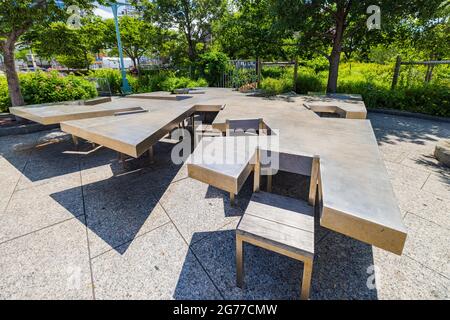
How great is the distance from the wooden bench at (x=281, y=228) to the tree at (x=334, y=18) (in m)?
6.60

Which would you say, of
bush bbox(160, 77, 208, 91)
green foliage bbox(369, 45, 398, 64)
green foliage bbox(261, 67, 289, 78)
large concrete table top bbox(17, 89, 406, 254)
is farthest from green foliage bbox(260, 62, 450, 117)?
large concrete table top bbox(17, 89, 406, 254)

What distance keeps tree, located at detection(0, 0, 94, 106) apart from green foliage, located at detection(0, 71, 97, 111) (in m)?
0.66

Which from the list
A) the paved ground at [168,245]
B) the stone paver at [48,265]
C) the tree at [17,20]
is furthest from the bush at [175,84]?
the stone paver at [48,265]

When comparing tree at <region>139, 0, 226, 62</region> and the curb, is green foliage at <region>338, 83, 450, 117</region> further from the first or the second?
tree at <region>139, 0, 226, 62</region>

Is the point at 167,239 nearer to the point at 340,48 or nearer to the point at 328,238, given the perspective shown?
the point at 328,238

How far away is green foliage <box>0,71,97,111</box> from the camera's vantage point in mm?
6516

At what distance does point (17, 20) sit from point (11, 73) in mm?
1445

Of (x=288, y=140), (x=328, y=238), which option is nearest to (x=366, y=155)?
(x=288, y=140)

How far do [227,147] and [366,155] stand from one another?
1306mm

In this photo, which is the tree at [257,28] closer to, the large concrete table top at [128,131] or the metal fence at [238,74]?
the metal fence at [238,74]

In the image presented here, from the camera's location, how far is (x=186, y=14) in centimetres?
1377

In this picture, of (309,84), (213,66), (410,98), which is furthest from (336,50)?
(213,66)

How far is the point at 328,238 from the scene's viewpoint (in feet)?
7.84
